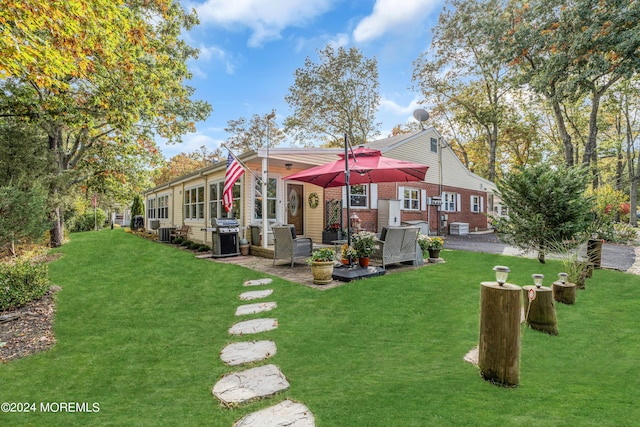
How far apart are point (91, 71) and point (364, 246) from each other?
6867 millimetres

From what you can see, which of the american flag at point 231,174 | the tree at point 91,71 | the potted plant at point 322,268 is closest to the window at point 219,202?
the american flag at point 231,174

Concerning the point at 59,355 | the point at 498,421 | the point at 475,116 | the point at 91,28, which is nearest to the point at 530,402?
the point at 498,421

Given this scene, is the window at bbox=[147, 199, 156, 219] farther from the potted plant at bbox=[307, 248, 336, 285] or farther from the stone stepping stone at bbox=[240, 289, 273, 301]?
the potted plant at bbox=[307, 248, 336, 285]

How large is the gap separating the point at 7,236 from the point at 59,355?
6.05 metres

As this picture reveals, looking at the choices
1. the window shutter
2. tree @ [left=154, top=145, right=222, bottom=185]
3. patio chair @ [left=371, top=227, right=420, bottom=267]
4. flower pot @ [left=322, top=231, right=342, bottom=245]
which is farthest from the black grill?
tree @ [left=154, top=145, right=222, bottom=185]

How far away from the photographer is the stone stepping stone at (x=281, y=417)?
84.0 inches

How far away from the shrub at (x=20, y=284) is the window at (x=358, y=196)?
31.1 feet

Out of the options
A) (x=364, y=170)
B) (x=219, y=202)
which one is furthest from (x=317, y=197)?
(x=364, y=170)

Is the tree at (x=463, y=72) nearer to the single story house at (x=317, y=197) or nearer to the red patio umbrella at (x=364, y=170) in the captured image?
the single story house at (x=317, y=197)

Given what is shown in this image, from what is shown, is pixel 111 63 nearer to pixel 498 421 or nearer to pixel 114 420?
pixel 114 420

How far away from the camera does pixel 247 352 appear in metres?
3.44

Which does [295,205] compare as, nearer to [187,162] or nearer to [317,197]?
[317,197]

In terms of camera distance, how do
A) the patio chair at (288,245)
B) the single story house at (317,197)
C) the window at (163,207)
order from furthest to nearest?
the window at (163,207), the single story house at (317,197), the patio chair at (288,245)

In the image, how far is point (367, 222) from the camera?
12.8m
